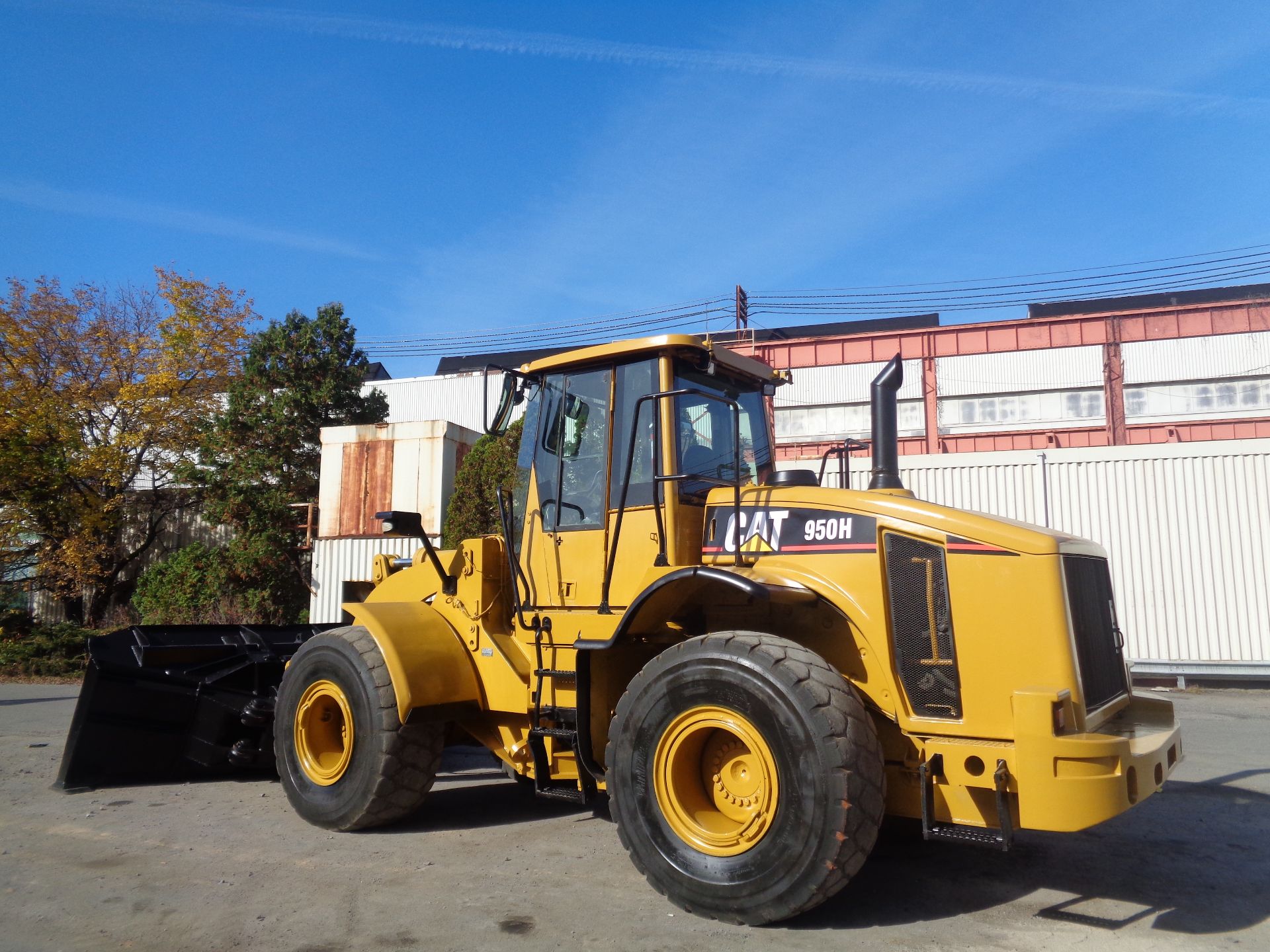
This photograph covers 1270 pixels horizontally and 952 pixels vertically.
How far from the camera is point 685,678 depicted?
4.27 meters

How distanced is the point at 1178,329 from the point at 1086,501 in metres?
15.5

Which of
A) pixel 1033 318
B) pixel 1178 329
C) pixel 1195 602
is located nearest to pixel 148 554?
pixel 1195 602

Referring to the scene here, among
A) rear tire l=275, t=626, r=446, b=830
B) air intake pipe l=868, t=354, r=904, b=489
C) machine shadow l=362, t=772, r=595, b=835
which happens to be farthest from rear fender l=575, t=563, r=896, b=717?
machine shadow l=362, t=772, r=595, b=835

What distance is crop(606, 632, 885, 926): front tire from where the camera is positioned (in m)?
3.77

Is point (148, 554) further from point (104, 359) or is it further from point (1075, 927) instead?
point (1075, 927)

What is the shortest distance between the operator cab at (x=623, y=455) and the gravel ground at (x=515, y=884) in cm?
156

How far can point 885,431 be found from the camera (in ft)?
16.5

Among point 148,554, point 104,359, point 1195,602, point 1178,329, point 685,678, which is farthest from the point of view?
point 1178,329

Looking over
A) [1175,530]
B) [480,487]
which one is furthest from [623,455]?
[480,487]

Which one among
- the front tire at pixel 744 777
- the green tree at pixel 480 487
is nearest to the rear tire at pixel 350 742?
the front tire at pixel 744 777

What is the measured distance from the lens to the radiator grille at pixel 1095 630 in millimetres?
4129

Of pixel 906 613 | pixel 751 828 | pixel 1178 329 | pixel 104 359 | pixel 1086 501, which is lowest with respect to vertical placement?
pixel 751 828

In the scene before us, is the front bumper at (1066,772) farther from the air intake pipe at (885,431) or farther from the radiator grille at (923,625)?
the air intake pipe at (885,431)

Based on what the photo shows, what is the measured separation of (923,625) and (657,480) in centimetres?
149
